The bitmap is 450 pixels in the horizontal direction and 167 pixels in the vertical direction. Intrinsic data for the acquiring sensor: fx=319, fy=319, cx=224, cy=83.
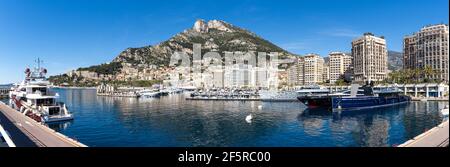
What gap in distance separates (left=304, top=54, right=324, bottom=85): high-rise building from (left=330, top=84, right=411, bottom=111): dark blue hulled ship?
84.4 m

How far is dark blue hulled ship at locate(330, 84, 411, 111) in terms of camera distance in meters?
56.0

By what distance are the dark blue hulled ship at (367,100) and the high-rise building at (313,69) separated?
8442 centimetres

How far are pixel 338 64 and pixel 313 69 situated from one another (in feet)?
39.8

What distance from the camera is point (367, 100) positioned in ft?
201

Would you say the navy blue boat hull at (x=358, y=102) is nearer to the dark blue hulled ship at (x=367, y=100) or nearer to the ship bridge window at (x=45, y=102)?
the dark blue hulled ship at (x=367, y=100)

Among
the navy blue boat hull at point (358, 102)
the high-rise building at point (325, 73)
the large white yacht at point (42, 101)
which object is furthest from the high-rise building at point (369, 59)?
the large white yacht at point (42, 101)

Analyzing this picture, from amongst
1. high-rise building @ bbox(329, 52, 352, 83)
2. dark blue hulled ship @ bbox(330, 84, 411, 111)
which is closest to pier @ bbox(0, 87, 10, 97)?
dark blue hulled ship @ bbox(330, 84, 411, 111)

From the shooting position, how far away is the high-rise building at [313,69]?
6329 inches

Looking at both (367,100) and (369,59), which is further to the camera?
(369,59)

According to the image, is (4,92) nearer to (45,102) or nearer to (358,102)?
(45,102)

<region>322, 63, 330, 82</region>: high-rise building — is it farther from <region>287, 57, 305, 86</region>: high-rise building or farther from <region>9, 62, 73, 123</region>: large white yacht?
<region>9, 62, 73, 123</region>: large white yacht

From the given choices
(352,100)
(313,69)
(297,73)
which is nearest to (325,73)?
(313,69)
